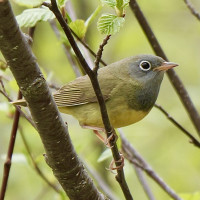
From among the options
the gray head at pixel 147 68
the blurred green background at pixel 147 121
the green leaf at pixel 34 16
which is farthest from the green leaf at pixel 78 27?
the blurred green background at pixel 147 121

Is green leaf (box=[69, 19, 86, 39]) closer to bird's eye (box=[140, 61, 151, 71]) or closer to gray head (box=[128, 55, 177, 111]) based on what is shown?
gray head (box=[128, 55, 177, 111])

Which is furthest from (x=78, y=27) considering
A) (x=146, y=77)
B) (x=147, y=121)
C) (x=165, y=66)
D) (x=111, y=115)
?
(x=147, y=121)

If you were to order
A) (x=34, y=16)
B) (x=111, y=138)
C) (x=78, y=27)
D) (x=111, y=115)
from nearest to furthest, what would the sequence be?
1. (x=34, y=16)
2. (x=78, y=27)
3. (x=111, y=138)
4. (x=111, y=115)

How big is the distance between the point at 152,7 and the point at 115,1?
603cm

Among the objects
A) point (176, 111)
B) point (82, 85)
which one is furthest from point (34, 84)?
point (176, 111)

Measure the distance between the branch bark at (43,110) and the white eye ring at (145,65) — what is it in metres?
1.75

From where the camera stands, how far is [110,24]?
282 cm

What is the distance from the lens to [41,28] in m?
9.22

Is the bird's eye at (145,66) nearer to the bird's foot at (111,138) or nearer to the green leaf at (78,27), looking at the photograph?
the bird's foot at (111,138)

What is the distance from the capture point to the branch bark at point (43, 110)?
243 centimetres

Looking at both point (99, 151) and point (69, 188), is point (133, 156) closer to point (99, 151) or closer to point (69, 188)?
point (69, 188)

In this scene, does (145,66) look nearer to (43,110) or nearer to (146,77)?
(146,77)

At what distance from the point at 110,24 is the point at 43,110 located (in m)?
0.59

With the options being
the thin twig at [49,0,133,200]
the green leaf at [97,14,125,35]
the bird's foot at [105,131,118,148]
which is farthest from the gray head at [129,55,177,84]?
the green leaf at [97,14,125,35]
